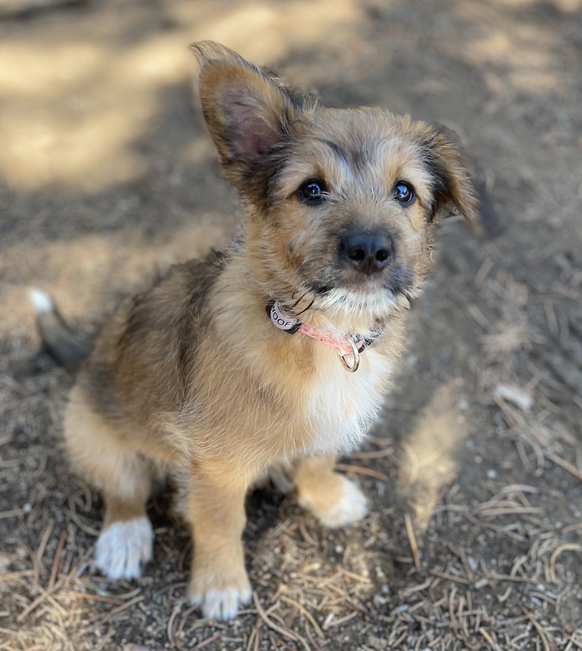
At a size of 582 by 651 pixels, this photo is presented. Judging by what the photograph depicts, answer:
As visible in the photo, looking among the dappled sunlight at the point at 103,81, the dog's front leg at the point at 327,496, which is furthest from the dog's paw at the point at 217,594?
the dappled sunlight at the point at 103,81

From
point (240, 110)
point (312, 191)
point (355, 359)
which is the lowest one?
point (355, 359)

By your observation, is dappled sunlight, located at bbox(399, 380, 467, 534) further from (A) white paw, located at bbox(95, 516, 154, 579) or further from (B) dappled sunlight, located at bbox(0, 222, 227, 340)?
(B) dappled sunlight, located at bbox(0, 222, 227, 340)

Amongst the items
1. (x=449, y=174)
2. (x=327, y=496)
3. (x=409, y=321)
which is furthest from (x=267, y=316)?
(x=409, y=321)

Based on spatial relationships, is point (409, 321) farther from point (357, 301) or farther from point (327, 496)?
point (357, 301)

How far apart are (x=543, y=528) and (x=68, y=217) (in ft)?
15.0

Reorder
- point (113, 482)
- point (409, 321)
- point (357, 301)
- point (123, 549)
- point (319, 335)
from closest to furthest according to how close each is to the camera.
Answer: point (357, 301) → point (319, 335) → point (123, 549) → point (113, 482) → point (409, 321)

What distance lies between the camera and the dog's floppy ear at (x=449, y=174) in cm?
279

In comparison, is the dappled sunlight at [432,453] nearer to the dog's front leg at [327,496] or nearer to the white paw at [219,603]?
the dog's front leg at [327,496]

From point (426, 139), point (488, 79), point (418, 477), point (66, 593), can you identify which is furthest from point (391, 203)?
point (488, 79)

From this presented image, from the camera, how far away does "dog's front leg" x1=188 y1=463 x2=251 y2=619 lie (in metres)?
3.02

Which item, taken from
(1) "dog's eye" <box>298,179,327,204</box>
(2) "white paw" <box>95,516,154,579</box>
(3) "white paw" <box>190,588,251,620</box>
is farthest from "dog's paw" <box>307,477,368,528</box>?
(1) "dog's eye" <box>298,179,327,204</box>

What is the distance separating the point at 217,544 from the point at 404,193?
208cm

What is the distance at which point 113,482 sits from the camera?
352cm

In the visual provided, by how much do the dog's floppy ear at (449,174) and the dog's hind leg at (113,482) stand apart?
2214 mm
